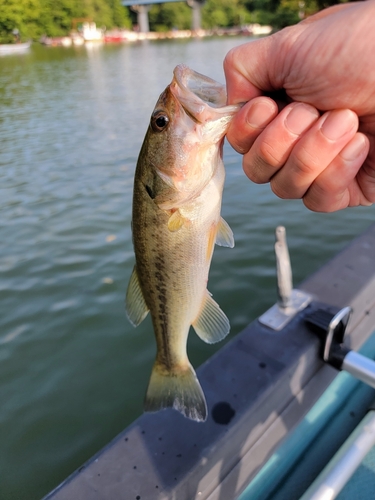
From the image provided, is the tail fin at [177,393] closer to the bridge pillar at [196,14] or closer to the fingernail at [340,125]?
the fingernail at [340,125]

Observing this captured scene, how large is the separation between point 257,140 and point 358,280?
7.10 feet

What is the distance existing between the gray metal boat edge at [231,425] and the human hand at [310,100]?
131cm

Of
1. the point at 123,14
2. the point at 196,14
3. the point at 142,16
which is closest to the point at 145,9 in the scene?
the point at 142,16

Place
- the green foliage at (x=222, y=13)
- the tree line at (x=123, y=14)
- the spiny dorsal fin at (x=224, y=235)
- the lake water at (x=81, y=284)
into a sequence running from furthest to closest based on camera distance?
the green foliage at (x=222, y=13) → the tree line at (x=123, y=14) → the lake water at (x=81, y=284) → the spiny dorsal fin at (x=224, y=235)

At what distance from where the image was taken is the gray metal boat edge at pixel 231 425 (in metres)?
2.04

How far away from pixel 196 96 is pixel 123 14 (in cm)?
11335

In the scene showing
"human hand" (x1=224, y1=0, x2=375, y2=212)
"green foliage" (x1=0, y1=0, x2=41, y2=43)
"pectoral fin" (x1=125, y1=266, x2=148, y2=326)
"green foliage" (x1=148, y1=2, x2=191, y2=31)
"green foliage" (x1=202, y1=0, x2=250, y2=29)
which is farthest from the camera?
"green foliage" (x1=202, y1=0, x2=250, y2=29)

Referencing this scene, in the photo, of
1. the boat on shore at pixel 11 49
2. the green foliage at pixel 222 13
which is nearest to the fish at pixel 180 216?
the boat on shore at pixel 11 49

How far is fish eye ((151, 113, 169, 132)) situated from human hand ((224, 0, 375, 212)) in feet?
0.93

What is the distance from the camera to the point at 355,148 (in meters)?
1.62

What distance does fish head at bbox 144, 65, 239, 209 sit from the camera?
168 centimetres

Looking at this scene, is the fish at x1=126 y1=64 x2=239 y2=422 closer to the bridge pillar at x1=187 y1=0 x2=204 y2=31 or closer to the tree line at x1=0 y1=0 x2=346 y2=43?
the tree line at x1=0 y1=0 x2=346 y2=43

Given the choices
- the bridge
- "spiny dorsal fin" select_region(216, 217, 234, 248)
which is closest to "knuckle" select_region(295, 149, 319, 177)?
"spiny dorsal fin" select_region(216, 217, 234, 248)

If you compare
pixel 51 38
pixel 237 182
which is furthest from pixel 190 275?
pixel 51 38
